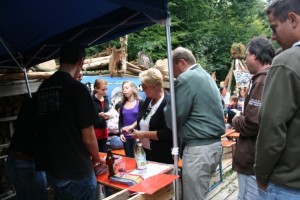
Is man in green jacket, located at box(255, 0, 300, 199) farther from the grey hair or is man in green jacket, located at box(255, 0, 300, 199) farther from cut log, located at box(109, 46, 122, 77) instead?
cut log, located at box(109, 46, 122, 77)

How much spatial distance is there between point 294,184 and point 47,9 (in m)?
2.90

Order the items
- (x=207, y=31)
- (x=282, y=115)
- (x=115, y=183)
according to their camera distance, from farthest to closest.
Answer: (x=207, y=31)
(x=115, y=183)
(x=282, y=115)

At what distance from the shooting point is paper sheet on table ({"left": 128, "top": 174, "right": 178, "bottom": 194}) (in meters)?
2.51

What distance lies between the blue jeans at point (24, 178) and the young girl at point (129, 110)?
1.89m

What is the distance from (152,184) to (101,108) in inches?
123

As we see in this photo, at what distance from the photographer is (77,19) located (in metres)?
3.59

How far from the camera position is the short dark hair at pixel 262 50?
9.02 ft

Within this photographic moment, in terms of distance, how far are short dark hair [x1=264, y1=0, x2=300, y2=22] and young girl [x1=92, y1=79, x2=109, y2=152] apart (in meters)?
3.69

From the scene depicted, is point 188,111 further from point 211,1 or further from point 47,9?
point 211,1

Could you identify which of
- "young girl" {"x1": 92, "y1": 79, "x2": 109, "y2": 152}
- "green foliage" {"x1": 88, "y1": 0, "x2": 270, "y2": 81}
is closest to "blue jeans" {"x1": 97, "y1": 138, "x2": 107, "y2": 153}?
"young girl" {"x1": 92, "y1": 79, "x2": 109, "y2": 152}

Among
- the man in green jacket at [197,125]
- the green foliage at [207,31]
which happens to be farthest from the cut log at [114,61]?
the green foliage at [207,31]

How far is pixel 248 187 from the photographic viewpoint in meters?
2.79

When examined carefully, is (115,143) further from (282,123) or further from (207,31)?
(207,31)

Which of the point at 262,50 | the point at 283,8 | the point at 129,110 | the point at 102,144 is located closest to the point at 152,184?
the point at 262,50
